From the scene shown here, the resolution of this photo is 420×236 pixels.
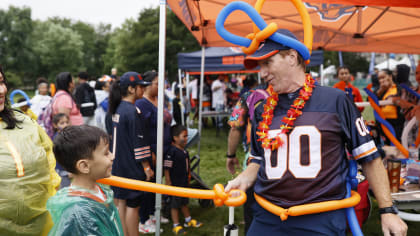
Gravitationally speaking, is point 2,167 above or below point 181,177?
above

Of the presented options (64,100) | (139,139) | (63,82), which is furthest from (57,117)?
(139,139)

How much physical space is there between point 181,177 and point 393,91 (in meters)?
4.22

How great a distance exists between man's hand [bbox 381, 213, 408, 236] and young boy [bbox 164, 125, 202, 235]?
2682mm

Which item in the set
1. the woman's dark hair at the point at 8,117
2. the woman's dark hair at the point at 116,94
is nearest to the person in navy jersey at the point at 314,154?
the woman's dark hair at the point at 8,117

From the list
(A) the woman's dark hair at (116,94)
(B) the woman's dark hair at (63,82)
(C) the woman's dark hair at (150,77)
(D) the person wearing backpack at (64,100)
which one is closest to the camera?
(A) the woman's dark hair at (116,94)

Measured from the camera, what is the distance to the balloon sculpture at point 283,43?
159 cm

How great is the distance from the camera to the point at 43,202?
1879 millimetres

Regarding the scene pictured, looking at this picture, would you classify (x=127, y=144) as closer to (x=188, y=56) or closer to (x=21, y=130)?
(x=21, y=130)

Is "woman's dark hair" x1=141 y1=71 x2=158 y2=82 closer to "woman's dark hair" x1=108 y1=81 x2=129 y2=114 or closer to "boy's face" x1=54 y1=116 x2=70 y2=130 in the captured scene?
"woman's dark hair" x1=108 y1=81 x2=129 y2=114

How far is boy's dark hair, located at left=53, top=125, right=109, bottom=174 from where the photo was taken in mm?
1564

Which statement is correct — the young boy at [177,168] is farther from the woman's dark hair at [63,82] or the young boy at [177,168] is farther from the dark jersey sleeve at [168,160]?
the woman's dark hair at [63,82]

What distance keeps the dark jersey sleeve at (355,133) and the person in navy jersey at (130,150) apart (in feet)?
7.00

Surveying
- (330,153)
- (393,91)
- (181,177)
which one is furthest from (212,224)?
(393,91)

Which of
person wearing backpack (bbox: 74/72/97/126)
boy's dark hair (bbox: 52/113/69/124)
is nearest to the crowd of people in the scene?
boy's dark hair (bbox: 52/113/69/124)
